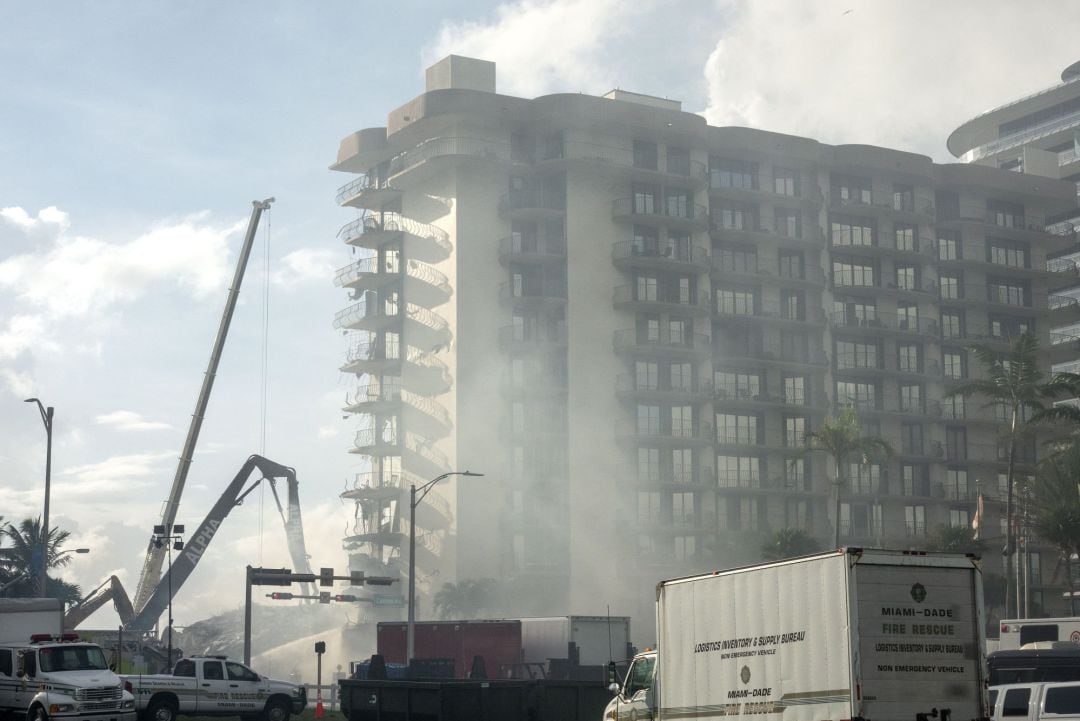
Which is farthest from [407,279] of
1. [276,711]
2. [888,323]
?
[276,711]

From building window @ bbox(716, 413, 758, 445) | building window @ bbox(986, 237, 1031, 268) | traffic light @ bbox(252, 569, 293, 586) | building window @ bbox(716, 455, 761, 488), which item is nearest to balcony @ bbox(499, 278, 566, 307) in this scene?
building window @ bbox(716, 413, 758, 445)

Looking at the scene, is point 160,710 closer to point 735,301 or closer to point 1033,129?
point 735,301

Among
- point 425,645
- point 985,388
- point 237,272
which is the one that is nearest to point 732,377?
point 985,388

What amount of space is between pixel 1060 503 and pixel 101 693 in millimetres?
66969

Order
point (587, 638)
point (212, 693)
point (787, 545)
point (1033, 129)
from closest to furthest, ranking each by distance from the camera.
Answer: point (212, 693) → point (587, 638) → point (787, 545) → point (1033, 129)

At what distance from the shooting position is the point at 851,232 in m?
116

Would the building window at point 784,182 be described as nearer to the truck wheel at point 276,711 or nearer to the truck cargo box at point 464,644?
the truck cargo box at point 464,644

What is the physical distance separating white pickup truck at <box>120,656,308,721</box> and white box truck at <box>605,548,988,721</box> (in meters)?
20.5

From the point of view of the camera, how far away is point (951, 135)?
528ft

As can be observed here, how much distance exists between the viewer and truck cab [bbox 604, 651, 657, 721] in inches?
1032

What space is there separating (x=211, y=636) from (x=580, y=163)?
79242 mm

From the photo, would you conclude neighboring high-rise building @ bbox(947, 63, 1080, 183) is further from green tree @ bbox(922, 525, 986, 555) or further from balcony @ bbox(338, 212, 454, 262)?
balcony @ bbox(338, 212, 454, 262)

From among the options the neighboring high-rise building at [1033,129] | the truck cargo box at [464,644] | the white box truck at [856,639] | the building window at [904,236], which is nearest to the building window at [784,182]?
the building window at [904,236]

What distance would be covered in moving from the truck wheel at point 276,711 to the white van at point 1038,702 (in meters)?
21.7
